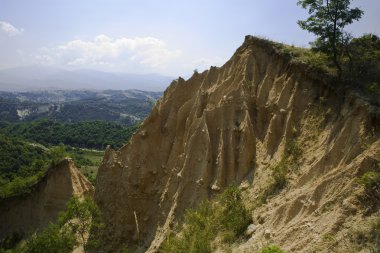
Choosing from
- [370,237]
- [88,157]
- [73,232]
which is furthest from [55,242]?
[88,157]

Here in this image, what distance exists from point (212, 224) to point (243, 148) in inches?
197

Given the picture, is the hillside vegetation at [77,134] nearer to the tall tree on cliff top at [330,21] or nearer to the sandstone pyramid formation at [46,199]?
the sandstone pyramid formation at [46,199]

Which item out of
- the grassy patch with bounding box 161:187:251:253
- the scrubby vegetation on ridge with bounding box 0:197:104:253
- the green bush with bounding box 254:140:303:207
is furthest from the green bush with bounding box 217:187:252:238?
the scrubby vegetation on ridge with bounding box 0:197:104:253

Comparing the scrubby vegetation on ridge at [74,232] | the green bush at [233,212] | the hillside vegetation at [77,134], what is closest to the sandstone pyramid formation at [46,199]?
the scrubby vegetation on ridge at [74,232]

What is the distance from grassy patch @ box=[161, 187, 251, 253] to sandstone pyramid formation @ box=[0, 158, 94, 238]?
19.6 metres

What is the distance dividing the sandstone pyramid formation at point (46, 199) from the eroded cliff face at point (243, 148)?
31.3 feet

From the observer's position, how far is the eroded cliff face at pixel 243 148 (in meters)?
16.9

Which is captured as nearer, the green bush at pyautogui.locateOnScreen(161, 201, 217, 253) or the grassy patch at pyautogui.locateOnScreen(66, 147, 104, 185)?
the green bush at pyautogui.locateOnScreen(161, 201, 217, 253)

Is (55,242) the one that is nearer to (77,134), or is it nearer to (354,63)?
(354,63)

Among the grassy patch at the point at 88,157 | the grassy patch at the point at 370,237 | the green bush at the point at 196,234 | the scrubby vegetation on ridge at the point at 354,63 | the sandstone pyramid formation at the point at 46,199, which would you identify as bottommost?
the grassy patch at the point at 88,157

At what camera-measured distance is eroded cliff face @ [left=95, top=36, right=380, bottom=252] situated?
55.6ft

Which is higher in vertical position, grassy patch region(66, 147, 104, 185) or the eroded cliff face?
the eroded cliff face

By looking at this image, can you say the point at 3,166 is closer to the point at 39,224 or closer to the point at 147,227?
the point at 39,224

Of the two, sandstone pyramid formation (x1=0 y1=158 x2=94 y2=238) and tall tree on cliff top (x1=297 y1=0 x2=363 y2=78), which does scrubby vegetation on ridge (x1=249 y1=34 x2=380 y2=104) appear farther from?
sandstone pyramid formation (x1=0 y1=158 x2=94 y2=238)
